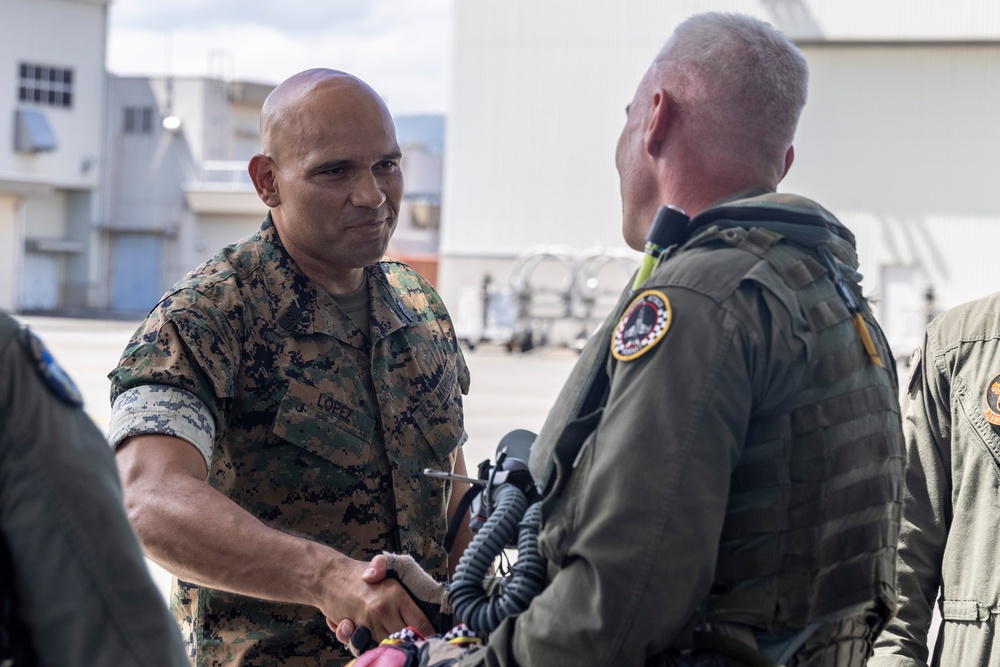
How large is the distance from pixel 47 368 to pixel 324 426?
1.36m

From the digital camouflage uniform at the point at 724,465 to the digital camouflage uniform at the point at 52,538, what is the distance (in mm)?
631

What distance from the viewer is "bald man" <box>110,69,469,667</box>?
243 cm

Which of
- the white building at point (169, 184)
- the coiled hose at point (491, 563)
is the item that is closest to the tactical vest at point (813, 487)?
the coiled hose at point (491, 563)

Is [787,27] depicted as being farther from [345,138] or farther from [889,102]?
[345,138]

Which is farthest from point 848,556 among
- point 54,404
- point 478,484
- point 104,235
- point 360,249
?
point 104,235

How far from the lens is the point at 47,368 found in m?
1.48

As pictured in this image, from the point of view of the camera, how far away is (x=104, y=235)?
138 ft

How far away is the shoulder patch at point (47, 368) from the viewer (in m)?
1.48

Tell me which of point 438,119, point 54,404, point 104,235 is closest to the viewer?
point 54,404

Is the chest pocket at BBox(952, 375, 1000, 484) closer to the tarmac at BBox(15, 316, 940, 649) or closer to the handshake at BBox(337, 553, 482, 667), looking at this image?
the handshake at BBox(337, 553, 482, 667)

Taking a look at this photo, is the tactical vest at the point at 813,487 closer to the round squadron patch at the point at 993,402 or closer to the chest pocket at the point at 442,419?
the round squadron patch at the point at 993,402

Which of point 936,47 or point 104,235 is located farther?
point 104,235

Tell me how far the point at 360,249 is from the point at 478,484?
1019 millimetres

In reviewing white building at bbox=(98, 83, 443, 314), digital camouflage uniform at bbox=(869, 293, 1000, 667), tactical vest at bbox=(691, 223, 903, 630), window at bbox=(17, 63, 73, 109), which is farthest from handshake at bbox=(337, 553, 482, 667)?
window at bbox=(17, 63, 73, 109)
